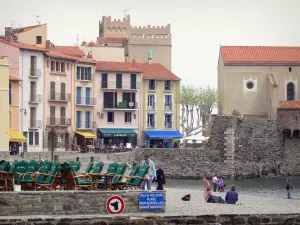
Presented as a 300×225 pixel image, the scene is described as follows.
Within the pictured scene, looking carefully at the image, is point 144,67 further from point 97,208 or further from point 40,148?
point 97,208

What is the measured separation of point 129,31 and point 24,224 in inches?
3930

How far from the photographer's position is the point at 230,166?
10556cm

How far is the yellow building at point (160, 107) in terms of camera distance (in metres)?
118

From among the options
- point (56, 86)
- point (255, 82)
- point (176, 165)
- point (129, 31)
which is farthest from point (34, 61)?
point (129, 31)

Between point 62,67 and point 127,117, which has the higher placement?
point 62,67

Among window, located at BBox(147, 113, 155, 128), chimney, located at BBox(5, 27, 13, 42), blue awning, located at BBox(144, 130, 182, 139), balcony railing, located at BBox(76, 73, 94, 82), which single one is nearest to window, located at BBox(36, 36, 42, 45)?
chimney, located at BBox(5, 27, 13, 42)

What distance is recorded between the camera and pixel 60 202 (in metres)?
40.9

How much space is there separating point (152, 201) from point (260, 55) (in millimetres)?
79874

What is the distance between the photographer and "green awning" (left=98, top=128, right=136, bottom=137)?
114463 mm

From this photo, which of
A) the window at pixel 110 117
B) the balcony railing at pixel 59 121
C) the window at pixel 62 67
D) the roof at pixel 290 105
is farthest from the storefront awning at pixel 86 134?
the roof at pixel 290 105

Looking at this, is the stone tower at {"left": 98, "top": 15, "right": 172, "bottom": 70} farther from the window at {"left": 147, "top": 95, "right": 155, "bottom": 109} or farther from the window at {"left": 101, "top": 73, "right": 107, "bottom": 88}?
the window at {"left": 101, "top": 73, "right": 107, "bottom": 88}

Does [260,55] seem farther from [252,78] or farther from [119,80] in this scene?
[119,80]

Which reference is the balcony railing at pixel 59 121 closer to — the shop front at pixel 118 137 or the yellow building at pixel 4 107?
the shop front at pixel 118 137

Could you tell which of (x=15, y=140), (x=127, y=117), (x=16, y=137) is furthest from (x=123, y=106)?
(x=15, y=140)
